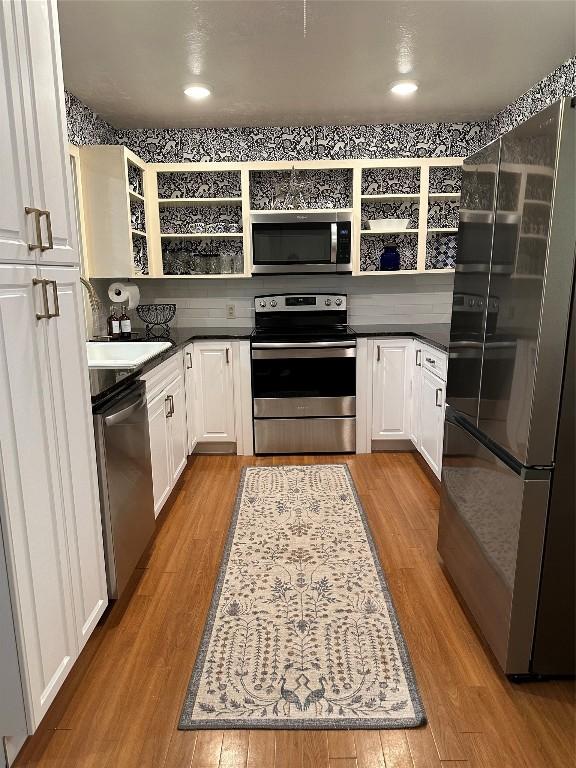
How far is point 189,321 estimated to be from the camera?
14.5ft

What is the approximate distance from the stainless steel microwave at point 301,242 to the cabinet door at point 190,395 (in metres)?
0.86

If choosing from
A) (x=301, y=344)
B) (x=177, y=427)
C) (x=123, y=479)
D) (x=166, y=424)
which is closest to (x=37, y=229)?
(x=123, y=479)

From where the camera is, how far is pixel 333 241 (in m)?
3.90

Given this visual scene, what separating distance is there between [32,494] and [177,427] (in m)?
1.94

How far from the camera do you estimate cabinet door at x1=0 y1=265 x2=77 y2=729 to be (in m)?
1.29

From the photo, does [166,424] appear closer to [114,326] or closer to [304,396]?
[114,326]

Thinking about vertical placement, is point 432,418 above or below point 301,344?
below

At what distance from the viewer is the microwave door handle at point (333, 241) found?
3877 mm

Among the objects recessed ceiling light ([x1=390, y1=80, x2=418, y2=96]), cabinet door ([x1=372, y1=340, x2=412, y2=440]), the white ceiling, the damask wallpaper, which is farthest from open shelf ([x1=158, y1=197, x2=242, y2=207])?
cabinet door ([x1=372, y1=340, x2=412, y2=440])

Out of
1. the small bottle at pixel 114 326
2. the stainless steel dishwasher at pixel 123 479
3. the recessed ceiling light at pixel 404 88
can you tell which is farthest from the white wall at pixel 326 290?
the stainless steel dishwasher at pixel 123 479

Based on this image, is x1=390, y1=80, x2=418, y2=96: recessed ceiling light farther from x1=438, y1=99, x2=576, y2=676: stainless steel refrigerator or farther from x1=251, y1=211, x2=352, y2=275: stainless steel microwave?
x1=438, y1=99, x2=576, y2=676: stainless steel refrigerator

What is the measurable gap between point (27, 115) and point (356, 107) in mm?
2816

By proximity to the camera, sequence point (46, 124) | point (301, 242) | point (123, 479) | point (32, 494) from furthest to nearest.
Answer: point (301, 242)
point (123, 479)
point (46, 124)
point (32, 494)

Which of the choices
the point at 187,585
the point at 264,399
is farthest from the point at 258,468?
the point at 187,585
